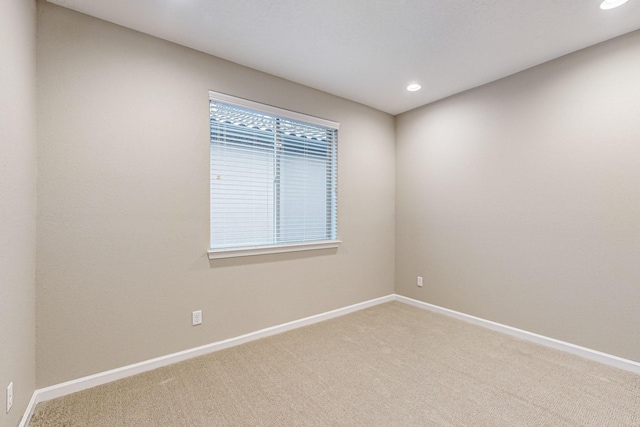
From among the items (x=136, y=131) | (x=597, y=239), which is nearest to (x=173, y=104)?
(x=136, y=131)

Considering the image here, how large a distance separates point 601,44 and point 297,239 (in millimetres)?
3136

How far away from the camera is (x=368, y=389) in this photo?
2025mm

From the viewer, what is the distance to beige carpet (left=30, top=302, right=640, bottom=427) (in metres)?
1.74

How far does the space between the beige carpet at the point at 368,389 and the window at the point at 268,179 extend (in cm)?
102

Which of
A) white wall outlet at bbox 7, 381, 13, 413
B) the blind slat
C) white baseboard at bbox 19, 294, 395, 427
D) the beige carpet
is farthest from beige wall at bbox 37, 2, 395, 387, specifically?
white wall outlet at bbox 7, 381, 13, 413

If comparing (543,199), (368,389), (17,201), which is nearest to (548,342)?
(543,199)

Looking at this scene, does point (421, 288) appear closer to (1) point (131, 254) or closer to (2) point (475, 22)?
(2) point (475, 22)

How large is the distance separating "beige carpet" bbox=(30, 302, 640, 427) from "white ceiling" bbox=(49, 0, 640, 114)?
8.55 feet

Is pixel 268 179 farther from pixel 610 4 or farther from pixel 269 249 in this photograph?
pixel 610 4

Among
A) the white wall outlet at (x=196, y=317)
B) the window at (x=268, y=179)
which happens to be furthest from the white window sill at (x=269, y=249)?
the white wall outlet at (x=196, y=317)

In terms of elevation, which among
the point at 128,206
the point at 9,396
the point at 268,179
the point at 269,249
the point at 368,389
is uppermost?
the point at 268,179

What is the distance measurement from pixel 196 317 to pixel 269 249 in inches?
34.4

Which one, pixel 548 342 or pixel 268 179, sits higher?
pixel 268 179

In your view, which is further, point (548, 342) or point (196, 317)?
point (548, 342)
